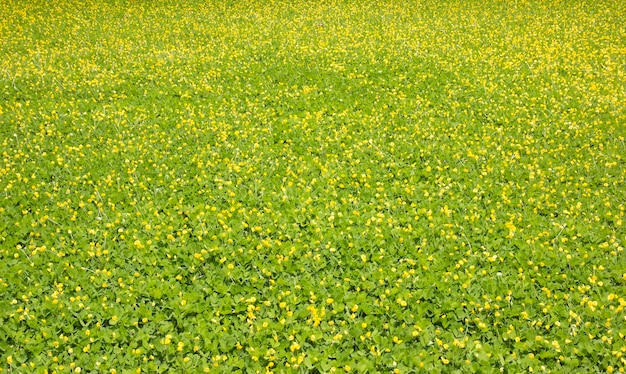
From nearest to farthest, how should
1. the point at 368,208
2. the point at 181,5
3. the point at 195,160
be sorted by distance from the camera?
1. the point at 368,208
2. the point at 195,160
3. the point at 181,5

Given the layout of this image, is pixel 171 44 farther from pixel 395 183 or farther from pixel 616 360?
pixel 616 360

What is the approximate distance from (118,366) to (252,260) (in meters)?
1.79

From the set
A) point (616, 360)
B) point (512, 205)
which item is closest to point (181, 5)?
point (512, 205)

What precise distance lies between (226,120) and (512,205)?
5.33 metres

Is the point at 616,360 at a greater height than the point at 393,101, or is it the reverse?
the point at 393,101

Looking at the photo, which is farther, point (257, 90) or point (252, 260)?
point (257, 90)

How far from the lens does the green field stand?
4.32 m

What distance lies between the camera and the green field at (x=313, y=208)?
14.2ft

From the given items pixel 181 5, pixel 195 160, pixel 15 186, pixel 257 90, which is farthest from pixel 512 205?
pixel 181 5

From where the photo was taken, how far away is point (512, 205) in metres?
6.23

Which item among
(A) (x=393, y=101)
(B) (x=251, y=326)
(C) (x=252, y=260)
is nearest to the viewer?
(B) (x=251, y=326)

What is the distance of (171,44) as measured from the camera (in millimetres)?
12789

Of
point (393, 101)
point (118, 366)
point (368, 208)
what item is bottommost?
point (118, 366)

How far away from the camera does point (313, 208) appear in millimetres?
6086
